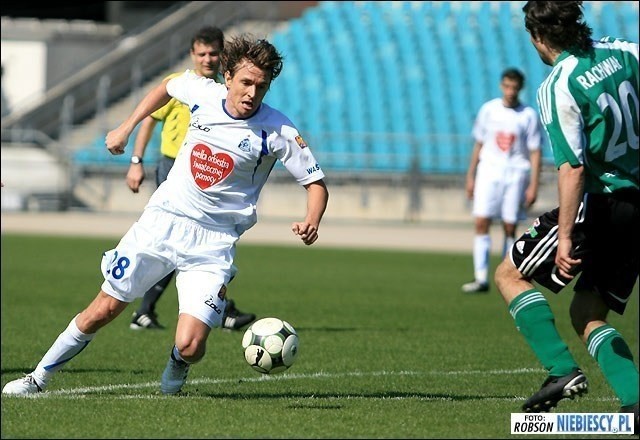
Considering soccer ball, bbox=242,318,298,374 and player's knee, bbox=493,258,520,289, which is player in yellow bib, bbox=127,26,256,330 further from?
player's knee, bbox=493,258,520,289

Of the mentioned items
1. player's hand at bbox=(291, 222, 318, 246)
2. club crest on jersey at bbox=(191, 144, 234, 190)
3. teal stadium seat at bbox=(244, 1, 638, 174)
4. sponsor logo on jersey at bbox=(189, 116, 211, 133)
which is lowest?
teal stadium seat at bbox=(244, 1, 638, 174)

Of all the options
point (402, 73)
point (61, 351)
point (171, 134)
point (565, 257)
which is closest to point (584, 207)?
point (565, 257)

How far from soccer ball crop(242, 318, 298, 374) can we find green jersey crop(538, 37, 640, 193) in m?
1.91

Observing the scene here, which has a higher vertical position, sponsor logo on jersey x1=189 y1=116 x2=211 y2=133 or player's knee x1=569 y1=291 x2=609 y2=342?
sponsor logo on jersey x1=189 y1=116 x2=211 y2=133

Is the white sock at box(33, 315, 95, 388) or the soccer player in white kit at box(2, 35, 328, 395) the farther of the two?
the white sock at box(33, 315, 95, 388)

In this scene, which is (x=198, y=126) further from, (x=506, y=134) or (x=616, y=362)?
(x=506, y=134)

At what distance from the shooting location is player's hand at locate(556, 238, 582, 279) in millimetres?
5805

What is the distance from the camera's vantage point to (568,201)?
5.77 meters

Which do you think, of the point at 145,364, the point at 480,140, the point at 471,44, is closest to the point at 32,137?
the point at 471,44

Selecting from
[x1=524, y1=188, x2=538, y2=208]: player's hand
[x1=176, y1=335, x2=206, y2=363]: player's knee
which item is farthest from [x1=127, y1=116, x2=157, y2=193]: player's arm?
[x1=524, y1=188, x2=538, y2=208]: player's hand

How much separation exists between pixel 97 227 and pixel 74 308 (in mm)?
12617

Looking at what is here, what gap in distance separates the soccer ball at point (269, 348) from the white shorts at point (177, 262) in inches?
9.0

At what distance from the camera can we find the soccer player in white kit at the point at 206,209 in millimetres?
6828

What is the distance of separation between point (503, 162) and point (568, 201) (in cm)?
900
